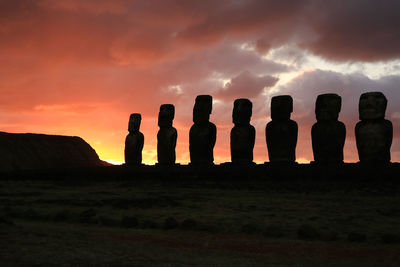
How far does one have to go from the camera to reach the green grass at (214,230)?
5.03m

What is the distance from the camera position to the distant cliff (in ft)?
158

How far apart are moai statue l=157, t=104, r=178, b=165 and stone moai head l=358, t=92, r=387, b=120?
778 centimetres

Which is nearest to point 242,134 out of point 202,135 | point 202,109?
point 202,135

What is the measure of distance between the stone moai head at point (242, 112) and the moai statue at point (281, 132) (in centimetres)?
119

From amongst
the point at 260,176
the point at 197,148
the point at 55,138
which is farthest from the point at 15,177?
the point at 55,138

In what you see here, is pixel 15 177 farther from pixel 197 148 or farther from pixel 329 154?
pixel 329 154

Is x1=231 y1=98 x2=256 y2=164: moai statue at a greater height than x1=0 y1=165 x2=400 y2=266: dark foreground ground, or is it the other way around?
x1=231 y1=98 x2=256 y2=164: moai statue

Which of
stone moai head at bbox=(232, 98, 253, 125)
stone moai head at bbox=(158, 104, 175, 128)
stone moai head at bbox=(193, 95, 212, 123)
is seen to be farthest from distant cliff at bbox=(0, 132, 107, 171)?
→ stone moai head at bbox=(232, 98, 253, 125)

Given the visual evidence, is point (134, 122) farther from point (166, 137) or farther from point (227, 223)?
point (227, 223)

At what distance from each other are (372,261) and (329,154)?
1091cm

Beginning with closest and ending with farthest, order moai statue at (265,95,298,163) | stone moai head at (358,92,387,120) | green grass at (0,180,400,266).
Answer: green grass at (0,180,400,266) < stone moai head at (358,92,387,120) < moai statue at (265,95,298,163)

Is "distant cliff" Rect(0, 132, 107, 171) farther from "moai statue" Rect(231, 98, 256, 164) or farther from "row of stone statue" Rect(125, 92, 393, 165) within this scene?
"moai statue" Rect(231, 98, 256, 164)

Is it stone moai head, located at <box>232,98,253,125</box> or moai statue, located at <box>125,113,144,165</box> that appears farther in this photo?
moai statue, located at <box>125,113,144,165</box>

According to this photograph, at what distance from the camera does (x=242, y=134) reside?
1775 cm
